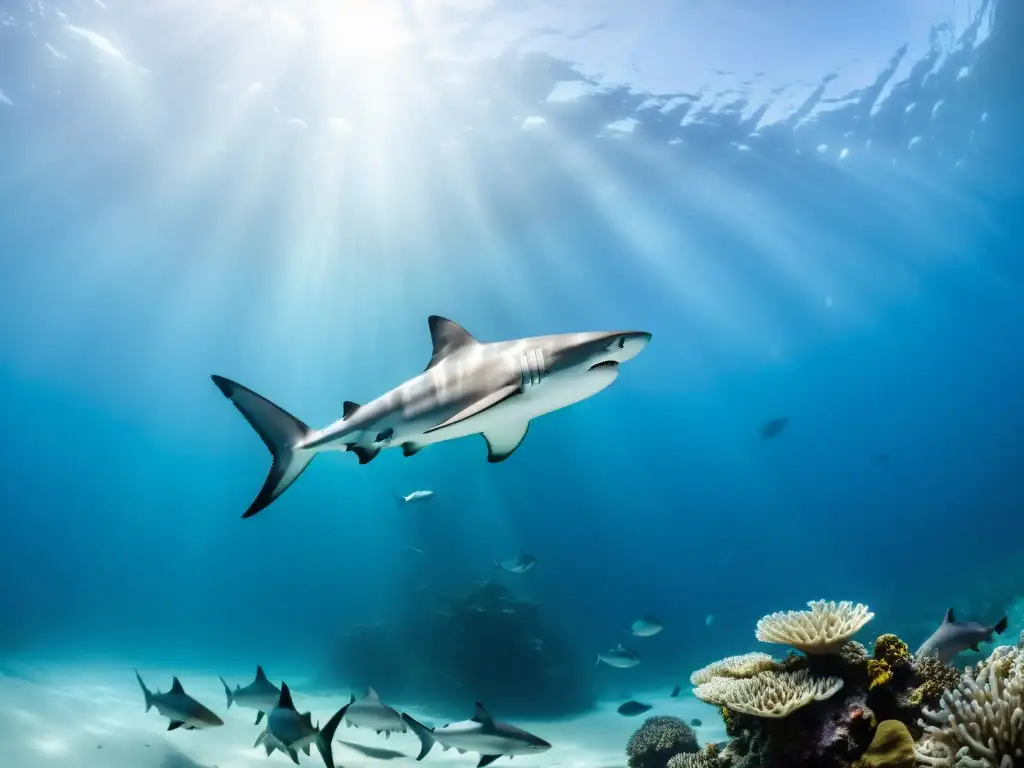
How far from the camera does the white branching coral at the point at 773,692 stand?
420 centimetres

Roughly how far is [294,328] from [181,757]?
1639 inches

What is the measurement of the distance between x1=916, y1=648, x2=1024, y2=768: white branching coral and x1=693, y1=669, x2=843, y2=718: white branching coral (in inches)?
32.6

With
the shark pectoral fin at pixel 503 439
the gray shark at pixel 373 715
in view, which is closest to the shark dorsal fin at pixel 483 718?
the gray shark at pixel 373 715

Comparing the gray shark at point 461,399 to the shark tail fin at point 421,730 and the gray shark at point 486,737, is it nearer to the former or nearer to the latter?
the shark tail fin at point 421,730

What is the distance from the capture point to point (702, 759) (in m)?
5.53

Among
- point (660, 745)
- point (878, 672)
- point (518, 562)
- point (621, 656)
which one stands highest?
point (518, 562)

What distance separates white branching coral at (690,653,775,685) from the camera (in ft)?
16.4

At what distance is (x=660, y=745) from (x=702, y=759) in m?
3.85

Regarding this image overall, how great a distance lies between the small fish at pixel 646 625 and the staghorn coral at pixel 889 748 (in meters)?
10.3

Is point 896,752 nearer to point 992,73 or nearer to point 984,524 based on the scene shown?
point 992,73

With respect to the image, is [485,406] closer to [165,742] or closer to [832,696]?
[832,696]

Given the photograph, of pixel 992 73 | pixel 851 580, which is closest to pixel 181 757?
pixel 992 73

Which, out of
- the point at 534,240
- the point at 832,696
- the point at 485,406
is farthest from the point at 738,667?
the point at 534,240

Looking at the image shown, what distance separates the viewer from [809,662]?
469 centimetres
